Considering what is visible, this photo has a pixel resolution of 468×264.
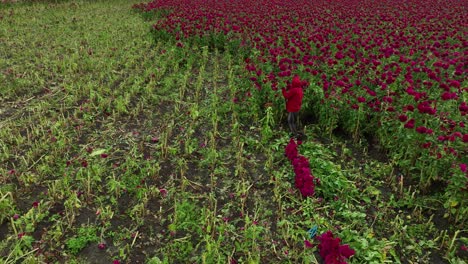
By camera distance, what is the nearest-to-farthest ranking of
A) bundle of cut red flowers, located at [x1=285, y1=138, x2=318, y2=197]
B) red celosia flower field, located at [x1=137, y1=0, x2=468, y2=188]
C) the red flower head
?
bundle of cut red flowers, located at [x1=285, y1=138, x2=318, y2=197] < red celosia flower field, located at [x1=137, y1=0, x2=468, y2=188] < the red flower head

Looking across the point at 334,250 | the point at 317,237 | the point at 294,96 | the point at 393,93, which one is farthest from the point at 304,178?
the point at 393,93

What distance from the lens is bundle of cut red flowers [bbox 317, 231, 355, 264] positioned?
8.36 ft

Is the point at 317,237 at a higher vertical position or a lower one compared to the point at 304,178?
lower

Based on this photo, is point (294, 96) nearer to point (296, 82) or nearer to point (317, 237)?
point (296, 82)

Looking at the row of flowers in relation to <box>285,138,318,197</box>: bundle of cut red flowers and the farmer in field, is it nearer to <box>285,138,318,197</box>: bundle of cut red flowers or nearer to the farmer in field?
<box>285,138,318,197</box>: bundle of cut red flowers

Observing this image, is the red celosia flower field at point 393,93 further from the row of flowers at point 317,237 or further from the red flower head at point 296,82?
the row of flowers at point 317,237

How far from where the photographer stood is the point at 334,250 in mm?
2688

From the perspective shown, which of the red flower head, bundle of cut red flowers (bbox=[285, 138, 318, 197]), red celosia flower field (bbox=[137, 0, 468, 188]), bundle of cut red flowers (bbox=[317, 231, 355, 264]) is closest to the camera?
bundle of cut red flowers (bbox=[317, 231, 355, 264])

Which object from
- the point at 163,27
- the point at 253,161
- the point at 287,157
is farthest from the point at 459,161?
the point at 163,27

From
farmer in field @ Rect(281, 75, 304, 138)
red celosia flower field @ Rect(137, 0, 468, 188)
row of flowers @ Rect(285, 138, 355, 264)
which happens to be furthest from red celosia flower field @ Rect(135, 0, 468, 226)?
row of flowers @ Rect(285, 138, 355, 264)

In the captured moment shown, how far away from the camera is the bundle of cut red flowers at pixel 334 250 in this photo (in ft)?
8.36

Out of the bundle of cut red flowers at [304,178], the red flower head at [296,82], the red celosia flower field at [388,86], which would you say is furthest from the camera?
the red flower head at [296,82]

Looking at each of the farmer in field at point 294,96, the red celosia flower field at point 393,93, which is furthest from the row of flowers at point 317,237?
the red celosia flower field at point 393,93

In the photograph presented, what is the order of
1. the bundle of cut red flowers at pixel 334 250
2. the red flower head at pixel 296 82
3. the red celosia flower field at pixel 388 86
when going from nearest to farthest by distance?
the bundle of cut red flowers at pixel 334 250 → the red celosia flower field at pixel 388 86 → the red flower head at pixel 296 82
